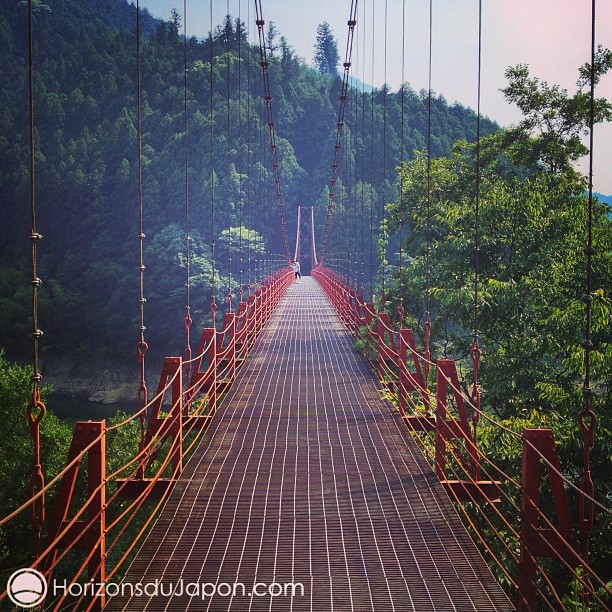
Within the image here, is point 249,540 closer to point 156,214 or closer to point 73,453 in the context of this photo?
point 73,453

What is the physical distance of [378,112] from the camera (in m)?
56.4

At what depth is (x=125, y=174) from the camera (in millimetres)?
51531

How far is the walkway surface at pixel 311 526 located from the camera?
3.69 m

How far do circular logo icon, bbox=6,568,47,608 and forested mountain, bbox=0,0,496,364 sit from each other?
3257 centimetres

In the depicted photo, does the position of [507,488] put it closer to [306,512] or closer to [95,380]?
[306,512]

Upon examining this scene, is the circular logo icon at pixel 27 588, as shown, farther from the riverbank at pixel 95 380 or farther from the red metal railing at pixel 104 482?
the riverbank at pixel 95 380

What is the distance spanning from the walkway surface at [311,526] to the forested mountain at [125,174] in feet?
96.4

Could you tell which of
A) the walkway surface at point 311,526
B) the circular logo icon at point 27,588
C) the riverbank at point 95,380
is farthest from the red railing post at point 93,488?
the riverbank at point 95,380

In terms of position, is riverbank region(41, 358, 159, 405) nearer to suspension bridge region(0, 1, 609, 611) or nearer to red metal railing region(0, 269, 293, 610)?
red metal railing region(0, 269, 293, 610)

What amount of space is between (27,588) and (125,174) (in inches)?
1982

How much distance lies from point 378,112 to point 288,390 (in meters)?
50.1

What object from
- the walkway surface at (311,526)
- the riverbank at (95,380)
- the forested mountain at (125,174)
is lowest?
the riverbank at (95,380)

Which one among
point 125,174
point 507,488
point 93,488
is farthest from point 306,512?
point 125,174

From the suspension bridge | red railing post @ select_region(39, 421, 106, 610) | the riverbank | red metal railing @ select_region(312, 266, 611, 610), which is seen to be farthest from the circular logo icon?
the riverbank
